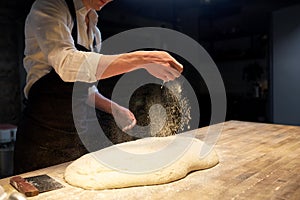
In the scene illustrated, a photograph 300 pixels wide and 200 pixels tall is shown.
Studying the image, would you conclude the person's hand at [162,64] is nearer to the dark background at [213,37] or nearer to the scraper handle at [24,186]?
the scraper handle at [24,186]

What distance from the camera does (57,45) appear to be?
2.96 feet

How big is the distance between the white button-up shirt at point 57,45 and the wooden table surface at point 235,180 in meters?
0.34

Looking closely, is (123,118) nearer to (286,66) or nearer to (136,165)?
(136,165)

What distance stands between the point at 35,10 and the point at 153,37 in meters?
2.66

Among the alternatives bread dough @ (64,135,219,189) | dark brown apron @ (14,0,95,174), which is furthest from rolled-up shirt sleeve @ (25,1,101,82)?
bread dough @ (64,135,219,189)

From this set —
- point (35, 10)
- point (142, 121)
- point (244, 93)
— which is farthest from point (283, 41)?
point (35, 10)

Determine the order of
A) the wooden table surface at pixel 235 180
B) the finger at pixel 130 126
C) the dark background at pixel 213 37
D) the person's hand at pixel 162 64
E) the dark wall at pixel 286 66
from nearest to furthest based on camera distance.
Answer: the wooden table surface at pixel 235 180
the person's hand at pixel 162 64
the finger at pixel 130 126
the dark background at pixel 213 37
the dark wall at pixel 286 66

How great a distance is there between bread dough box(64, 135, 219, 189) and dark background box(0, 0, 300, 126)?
1591 millimetres

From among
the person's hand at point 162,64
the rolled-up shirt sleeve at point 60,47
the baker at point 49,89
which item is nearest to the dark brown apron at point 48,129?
the baker at point 49,89

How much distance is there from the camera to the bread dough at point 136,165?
805 millimetres

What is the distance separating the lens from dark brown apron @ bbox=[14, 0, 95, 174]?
3.70 feet

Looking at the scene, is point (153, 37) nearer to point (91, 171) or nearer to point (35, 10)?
point (35, 10)

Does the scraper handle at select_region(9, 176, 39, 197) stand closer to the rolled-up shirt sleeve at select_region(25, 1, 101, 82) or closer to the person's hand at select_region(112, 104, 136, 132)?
the rolled-up shirt sleeve at select_region(25, 1, 101, 82)

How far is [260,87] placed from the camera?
4594mm
